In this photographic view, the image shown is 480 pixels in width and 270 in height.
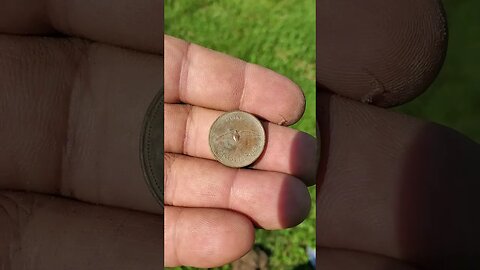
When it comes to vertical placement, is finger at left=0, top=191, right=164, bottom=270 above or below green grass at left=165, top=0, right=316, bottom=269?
below

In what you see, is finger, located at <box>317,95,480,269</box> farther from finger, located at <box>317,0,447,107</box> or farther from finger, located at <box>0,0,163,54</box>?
finger, located at <box>0,0,163,54</box>

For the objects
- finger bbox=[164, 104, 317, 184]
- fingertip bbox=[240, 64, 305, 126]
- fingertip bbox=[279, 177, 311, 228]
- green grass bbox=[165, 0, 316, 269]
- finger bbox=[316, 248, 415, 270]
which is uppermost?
green grass bbox=[165, 0, 316, 269]

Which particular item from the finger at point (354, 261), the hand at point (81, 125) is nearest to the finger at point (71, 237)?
the hand at point (81, 125)

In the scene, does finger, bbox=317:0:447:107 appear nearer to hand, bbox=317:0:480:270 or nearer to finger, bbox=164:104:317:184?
hand, bbox=317:0:480:270

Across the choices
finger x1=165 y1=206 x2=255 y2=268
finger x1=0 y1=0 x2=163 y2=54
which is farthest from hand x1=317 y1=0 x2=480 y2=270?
finger x1=0 y1=0 x2=163 y2=54

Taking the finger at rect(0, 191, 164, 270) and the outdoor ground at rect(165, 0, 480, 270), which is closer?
the finger at rect(0, 191, 164, 270)

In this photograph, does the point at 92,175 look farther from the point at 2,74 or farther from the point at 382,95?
the point at 382,95

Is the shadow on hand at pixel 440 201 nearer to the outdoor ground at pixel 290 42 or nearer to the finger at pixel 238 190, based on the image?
the outdoor ground at pixel 290 42
